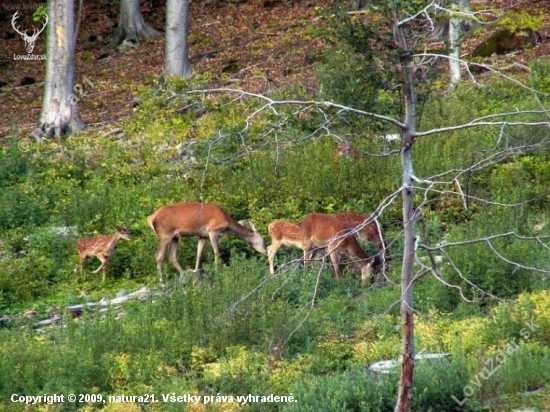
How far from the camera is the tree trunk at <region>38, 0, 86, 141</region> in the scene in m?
22.9

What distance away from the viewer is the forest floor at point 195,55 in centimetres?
2567

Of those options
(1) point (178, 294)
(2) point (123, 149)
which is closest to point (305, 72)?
(2) point (123, 149)

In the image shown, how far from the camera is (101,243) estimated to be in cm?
1595

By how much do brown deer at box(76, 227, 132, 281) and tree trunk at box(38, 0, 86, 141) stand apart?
718 cm

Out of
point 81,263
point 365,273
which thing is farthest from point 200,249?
point 365,273

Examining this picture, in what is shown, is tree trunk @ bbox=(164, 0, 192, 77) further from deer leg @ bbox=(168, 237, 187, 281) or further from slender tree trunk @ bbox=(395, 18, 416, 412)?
slender tree trunk @ bbox=(395, 18, 416, 412)

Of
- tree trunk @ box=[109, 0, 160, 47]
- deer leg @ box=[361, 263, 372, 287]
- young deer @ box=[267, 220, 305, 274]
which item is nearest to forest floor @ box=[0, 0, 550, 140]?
tree trunk @ box=[109, 0, 160, 47]

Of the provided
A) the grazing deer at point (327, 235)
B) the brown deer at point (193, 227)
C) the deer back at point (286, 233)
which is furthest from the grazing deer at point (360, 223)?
the brown deer at point (193, 227)

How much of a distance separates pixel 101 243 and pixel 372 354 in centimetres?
567

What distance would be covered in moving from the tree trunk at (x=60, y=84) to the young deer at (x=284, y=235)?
8671 mm

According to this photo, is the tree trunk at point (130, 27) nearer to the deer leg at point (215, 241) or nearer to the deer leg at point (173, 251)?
the deer leg at point (173, 251)

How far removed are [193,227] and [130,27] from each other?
17304 millimetres

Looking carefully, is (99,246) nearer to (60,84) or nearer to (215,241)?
(215,241)

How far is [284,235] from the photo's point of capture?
50.2ft
